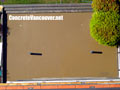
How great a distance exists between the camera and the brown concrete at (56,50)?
512 inches

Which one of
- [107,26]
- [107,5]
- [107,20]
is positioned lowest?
[107,26]

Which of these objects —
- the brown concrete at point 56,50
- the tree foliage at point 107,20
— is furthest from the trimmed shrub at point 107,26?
the brown concrete at point 56,50

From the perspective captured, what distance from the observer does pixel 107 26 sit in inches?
464

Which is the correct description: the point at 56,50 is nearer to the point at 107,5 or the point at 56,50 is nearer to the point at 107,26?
the point at 107,26

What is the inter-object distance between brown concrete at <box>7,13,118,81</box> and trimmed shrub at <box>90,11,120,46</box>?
1.16 m

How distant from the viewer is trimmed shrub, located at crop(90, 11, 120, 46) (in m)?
11.8

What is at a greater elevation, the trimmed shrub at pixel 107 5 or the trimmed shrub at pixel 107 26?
the trimmed shrub at pixel 107 5

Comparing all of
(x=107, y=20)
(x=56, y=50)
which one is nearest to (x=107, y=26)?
(x=107, y=20)

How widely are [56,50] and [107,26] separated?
11.6 ft

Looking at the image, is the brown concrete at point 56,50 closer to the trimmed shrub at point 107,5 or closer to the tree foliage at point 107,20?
the tree foliage at point 107,20

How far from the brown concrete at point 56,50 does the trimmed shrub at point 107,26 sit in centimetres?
116

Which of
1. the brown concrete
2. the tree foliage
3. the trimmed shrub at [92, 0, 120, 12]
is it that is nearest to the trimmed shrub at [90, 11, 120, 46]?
the tree foliage

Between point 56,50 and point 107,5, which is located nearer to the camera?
point 107,5

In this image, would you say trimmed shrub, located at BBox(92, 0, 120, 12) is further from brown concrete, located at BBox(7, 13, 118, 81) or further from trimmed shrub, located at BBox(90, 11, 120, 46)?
brown concrete, located at BBox(7, 13, 118, 81)
